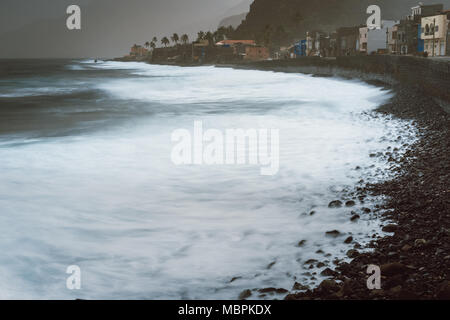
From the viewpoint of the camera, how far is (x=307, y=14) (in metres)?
137

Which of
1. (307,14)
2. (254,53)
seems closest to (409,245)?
(254,53)

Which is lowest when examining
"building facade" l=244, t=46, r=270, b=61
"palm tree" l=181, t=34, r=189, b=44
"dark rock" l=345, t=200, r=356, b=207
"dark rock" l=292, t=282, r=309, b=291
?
"dark rock" l=292, t=282, r=309, b=291

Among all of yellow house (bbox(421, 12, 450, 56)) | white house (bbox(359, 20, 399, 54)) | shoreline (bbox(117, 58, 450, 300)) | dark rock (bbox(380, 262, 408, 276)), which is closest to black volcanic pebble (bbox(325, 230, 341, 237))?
shoreline (bbox(117, 58, 450, 300))

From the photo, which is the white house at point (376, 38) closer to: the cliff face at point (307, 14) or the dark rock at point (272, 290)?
the cliff face at point (307, 14)

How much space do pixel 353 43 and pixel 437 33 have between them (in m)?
27.9

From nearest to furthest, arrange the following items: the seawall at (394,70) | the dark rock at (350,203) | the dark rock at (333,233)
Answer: the dark rock at (333,233) < the dark rock at (350,203) < the seawall at (394,70)

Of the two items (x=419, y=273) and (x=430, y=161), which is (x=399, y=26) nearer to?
(x=430, y=161)

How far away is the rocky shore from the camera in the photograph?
3.98m

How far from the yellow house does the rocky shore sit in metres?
42.7

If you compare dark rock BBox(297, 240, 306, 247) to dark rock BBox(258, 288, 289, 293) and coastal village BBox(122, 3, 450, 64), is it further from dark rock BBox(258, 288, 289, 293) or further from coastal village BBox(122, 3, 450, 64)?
coastal village BBox(122, 3, 450, 64)

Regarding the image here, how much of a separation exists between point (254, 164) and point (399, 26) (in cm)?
5554

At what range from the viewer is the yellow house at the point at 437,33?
46.5m

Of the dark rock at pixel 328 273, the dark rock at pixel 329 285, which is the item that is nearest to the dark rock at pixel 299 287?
the dark rock at pixel 329 285

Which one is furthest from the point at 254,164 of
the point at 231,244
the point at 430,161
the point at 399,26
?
the point at 399,26
